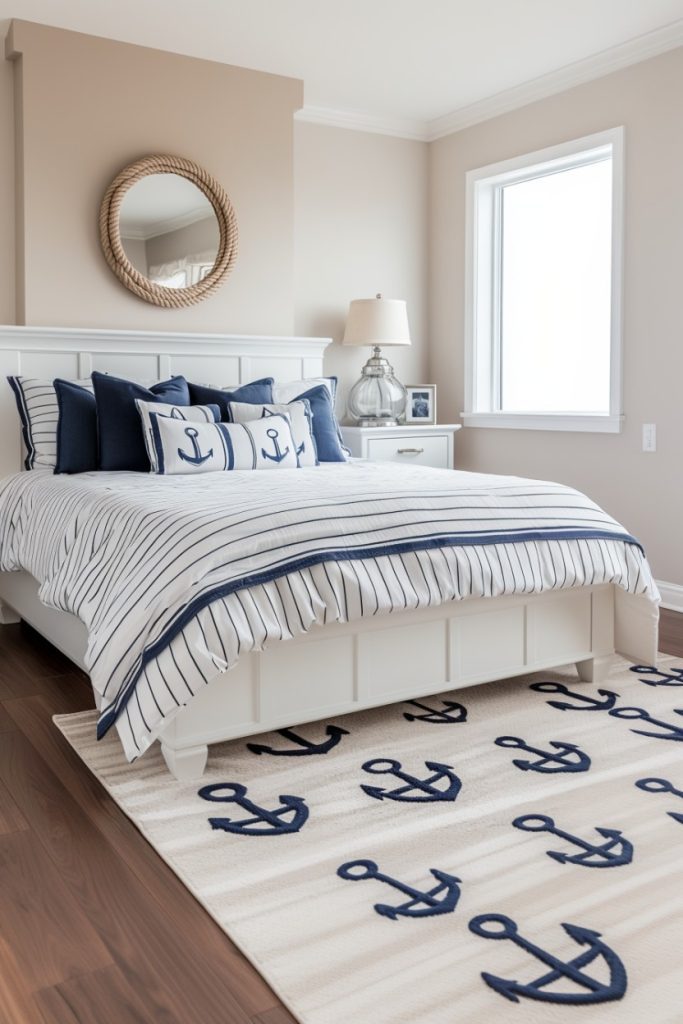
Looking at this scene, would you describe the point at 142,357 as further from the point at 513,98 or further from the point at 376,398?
the point at 513,98

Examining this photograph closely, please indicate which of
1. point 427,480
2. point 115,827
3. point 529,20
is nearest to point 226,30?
point 529,20

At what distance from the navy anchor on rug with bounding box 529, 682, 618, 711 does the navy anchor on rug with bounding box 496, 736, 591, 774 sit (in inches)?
11.7

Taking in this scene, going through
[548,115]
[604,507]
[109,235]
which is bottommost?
[604,507]

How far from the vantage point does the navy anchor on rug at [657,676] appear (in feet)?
9.97

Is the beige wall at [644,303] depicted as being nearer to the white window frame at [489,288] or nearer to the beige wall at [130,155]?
the white window frame at [489,288]

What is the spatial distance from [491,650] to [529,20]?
267 centimetres

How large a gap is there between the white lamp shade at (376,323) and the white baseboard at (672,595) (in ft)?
5.90

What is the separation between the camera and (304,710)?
2469 mm

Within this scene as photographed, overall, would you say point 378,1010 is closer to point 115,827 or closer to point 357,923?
point 357,923

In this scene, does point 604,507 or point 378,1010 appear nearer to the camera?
point 378,1010

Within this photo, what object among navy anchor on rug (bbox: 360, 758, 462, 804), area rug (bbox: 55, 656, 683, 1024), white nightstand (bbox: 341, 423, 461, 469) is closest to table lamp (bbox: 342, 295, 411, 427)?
white nightstand (bbox: 341, 423, 461, 469)

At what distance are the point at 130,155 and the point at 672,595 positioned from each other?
10.3 ft

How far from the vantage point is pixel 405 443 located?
4852 mm

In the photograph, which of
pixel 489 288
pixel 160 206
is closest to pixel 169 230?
pixel 160 206
